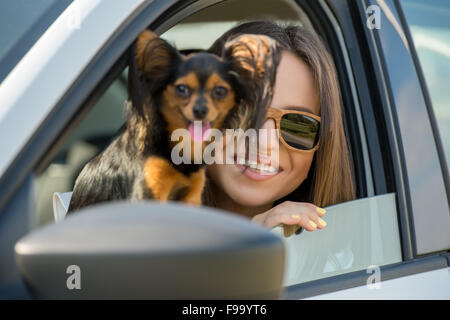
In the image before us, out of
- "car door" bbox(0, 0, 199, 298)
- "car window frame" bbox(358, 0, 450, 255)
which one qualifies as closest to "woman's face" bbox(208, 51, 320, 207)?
"car window frame" bbox(358, 0, 450, 255)

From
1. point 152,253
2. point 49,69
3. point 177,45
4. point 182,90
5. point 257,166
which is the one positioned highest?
point 177,45

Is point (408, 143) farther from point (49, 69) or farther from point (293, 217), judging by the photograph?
point (49, 69)

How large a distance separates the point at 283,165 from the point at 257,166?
8 cm

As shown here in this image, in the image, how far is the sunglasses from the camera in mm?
2072

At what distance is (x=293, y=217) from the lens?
6.48ft

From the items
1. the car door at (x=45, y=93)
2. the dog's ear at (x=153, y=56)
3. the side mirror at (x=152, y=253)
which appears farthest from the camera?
the dog's ear at (x=153, y=56)

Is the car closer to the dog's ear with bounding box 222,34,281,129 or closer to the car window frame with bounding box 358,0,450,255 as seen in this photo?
the car window frame with bounding box 358,0,450,255

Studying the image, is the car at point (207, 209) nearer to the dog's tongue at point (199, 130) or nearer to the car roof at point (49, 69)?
the car roof at point (49, 69)

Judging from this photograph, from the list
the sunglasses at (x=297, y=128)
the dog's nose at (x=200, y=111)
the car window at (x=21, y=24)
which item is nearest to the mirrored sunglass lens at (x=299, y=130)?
the sunglasses at (x=297, y=128)

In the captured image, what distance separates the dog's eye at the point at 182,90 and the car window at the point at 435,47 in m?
0.78

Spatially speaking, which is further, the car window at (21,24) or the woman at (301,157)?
the woman at (301,157)

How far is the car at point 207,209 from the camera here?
101cm

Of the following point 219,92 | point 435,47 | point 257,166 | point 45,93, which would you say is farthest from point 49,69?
point 435,47

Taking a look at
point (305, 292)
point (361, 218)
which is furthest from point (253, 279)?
point (361, 218)
